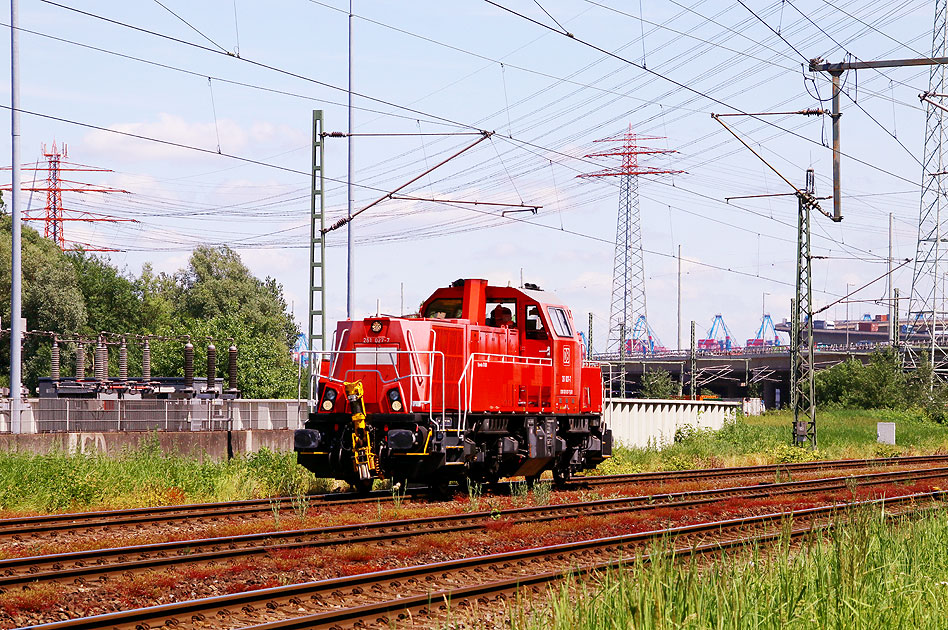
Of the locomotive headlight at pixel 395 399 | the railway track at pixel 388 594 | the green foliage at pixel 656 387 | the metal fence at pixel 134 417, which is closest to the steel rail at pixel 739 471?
the locomotive headlight at pixel 395 399

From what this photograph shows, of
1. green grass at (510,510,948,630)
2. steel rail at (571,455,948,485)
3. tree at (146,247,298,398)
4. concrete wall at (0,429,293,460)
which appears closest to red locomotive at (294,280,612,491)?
steel rail at (571,455,948,485)

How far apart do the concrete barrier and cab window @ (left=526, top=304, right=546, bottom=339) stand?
14752 mm

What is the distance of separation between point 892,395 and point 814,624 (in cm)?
7045

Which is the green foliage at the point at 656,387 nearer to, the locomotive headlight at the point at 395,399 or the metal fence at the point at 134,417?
the metal fence at the point at 134,417

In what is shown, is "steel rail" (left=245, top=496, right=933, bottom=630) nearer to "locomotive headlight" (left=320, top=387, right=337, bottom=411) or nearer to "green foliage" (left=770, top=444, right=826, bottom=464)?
"locomotive headlight" (left=320, top=387, right=337, bottom=411)

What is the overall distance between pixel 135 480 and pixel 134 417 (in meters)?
9.79

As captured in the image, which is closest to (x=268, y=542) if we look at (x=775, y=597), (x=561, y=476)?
(x=775, y=597)

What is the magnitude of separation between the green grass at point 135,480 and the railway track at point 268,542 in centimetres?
533

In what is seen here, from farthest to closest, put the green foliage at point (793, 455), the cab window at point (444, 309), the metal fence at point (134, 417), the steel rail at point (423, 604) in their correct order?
1. the green foliage at point (793, 455)
2. the metal fence at point (134, 417)
3. the cab window at point (444, 309)
4. the steel rail at point (423, 604)

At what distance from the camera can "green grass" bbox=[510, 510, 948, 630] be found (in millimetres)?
7367

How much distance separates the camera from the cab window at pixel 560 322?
2162 cm

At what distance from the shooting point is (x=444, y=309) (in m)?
20.9

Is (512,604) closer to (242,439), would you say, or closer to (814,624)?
(814,624)

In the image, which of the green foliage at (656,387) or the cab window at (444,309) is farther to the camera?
the green foliage at (656,387)
